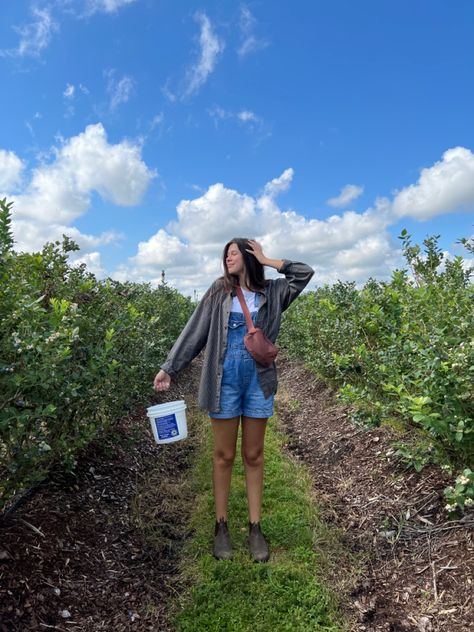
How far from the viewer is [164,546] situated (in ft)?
11.5

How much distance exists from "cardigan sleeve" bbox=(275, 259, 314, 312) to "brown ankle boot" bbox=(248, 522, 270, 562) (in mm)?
1553

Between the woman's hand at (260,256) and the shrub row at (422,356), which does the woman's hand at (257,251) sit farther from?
the shrub row at (422,356)

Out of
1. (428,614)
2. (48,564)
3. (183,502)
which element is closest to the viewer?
(428,614)

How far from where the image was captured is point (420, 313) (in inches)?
149

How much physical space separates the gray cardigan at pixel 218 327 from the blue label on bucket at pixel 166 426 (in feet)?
1.39

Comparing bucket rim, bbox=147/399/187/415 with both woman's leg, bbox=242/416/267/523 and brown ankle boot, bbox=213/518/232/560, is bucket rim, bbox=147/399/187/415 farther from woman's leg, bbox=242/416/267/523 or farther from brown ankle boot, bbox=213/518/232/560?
brown ankle boot, bbox=213/518/232/560

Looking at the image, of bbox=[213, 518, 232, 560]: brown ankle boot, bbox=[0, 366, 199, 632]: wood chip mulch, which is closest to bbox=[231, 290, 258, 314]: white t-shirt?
bbox=[213, 518, 232, 560]: brown ankle boot

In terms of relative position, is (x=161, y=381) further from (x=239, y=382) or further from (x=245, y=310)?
(x=245, y=310)

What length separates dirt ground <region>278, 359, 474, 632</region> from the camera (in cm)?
273

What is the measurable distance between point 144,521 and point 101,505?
1.21ft

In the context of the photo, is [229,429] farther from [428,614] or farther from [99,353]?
[428,614]

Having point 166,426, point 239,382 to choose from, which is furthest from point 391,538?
point 166,426

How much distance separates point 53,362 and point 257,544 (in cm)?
186

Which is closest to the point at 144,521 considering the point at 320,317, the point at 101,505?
the point at 101,505
